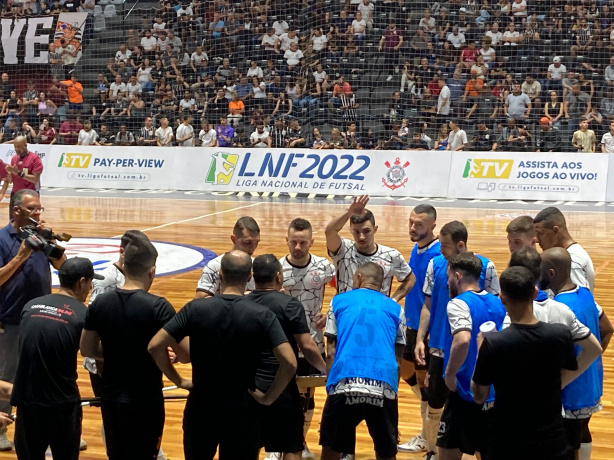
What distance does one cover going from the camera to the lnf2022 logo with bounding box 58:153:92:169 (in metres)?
27.3

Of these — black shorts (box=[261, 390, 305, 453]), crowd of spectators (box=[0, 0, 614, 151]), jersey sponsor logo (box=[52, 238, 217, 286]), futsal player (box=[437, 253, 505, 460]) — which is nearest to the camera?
futsal player (box=[437, 253, 505, 460])

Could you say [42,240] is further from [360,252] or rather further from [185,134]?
[185,134]

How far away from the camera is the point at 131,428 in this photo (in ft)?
17.0

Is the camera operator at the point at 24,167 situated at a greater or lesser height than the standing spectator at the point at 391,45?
lesser

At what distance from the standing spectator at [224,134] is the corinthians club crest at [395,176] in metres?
5.08

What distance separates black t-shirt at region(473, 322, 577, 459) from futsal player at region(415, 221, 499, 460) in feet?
5.13

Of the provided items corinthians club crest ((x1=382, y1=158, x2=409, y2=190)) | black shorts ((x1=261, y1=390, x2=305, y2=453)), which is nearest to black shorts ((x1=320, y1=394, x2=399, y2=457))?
black shorts ((x1=261, y1=390, x2=305, y2=453))

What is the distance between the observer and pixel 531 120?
82.6 ft

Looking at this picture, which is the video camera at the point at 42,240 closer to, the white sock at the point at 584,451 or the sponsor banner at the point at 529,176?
the white sock at the point at 584,451

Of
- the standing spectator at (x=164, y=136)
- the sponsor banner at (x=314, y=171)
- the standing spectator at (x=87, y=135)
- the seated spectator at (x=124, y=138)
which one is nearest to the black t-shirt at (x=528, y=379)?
the sponsor banner at (x=314, y=171)

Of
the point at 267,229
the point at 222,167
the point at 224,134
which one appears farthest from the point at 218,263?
the point at 224,134

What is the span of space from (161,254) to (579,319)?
11.2 metres

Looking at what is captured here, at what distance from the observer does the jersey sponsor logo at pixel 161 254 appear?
14.4 meters

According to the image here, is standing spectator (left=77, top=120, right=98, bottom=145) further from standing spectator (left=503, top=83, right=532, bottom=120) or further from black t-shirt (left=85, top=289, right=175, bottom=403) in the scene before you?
black t-shirt (left=85, top=289, right=175, bottom=403)
